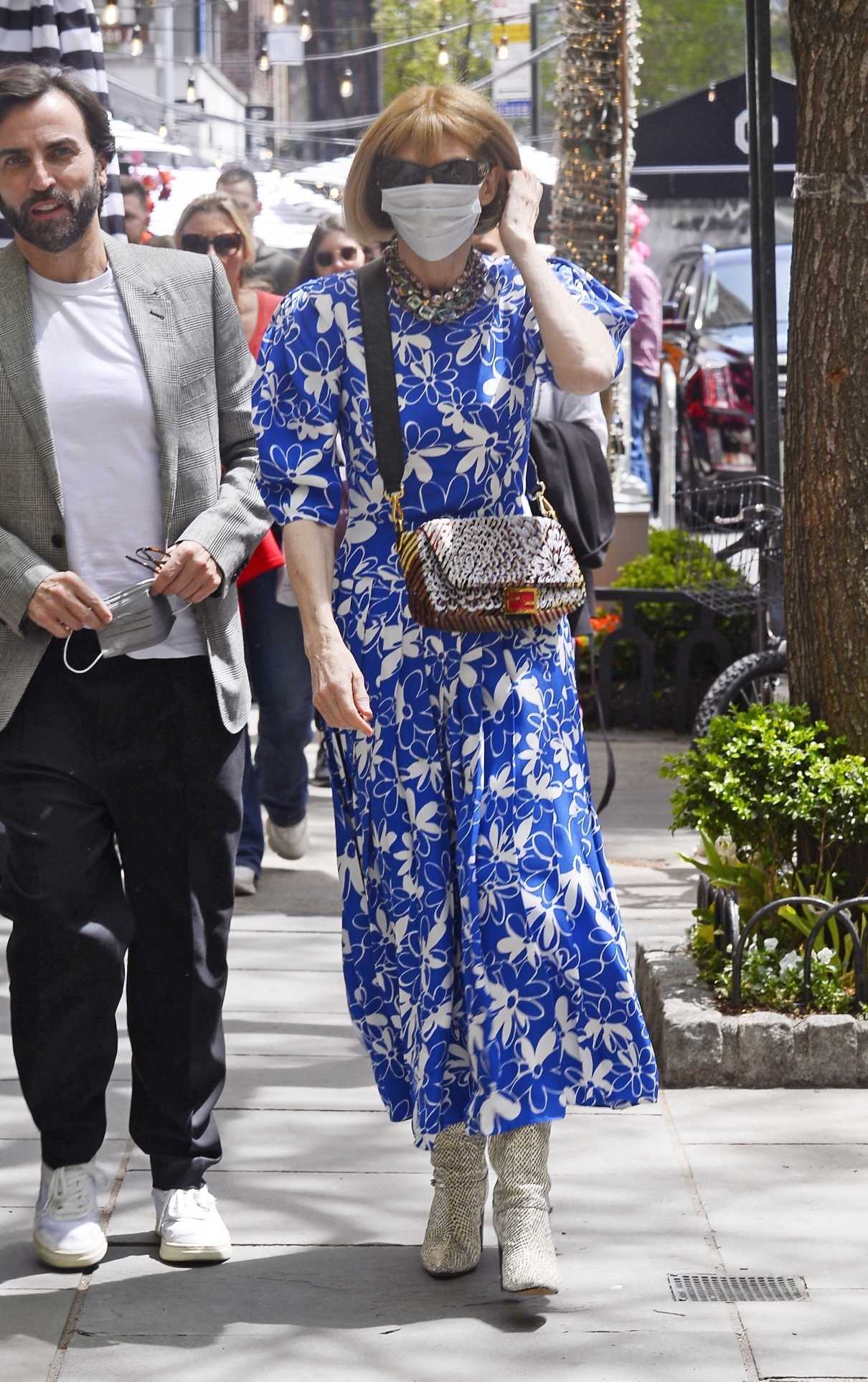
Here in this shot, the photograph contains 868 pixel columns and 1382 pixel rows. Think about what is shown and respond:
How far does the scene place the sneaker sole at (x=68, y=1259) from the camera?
3.66 m

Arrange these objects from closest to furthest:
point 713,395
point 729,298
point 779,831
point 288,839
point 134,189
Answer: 1. point 779,831
2. point 288,839
3. point 134,189
4. point 713,395
5. point 729,298

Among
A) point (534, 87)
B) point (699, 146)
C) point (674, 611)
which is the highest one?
point (534, 87)

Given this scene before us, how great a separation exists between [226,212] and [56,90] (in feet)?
10.1

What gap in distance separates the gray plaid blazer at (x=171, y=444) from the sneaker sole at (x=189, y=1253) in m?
0.95

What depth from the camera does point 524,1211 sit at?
11.6ft

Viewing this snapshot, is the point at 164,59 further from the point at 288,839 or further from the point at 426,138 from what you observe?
the point at 426,138

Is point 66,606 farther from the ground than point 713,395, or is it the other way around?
point 66,606

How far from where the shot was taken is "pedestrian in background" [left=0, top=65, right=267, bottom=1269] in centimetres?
359

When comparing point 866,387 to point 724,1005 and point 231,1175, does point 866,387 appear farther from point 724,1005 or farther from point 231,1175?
point 231,1175

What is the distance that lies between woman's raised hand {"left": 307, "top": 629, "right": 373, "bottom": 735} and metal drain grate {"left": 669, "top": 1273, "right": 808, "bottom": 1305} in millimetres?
1146

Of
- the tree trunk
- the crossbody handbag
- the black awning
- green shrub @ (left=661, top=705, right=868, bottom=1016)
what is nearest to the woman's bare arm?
the crossbody handbag

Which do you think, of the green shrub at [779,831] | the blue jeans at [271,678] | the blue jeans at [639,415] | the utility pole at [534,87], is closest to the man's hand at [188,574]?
the green shrub at [779,831]

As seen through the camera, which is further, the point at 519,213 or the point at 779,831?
the point at 779,831

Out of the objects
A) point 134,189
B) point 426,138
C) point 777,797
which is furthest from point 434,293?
point 134,189
